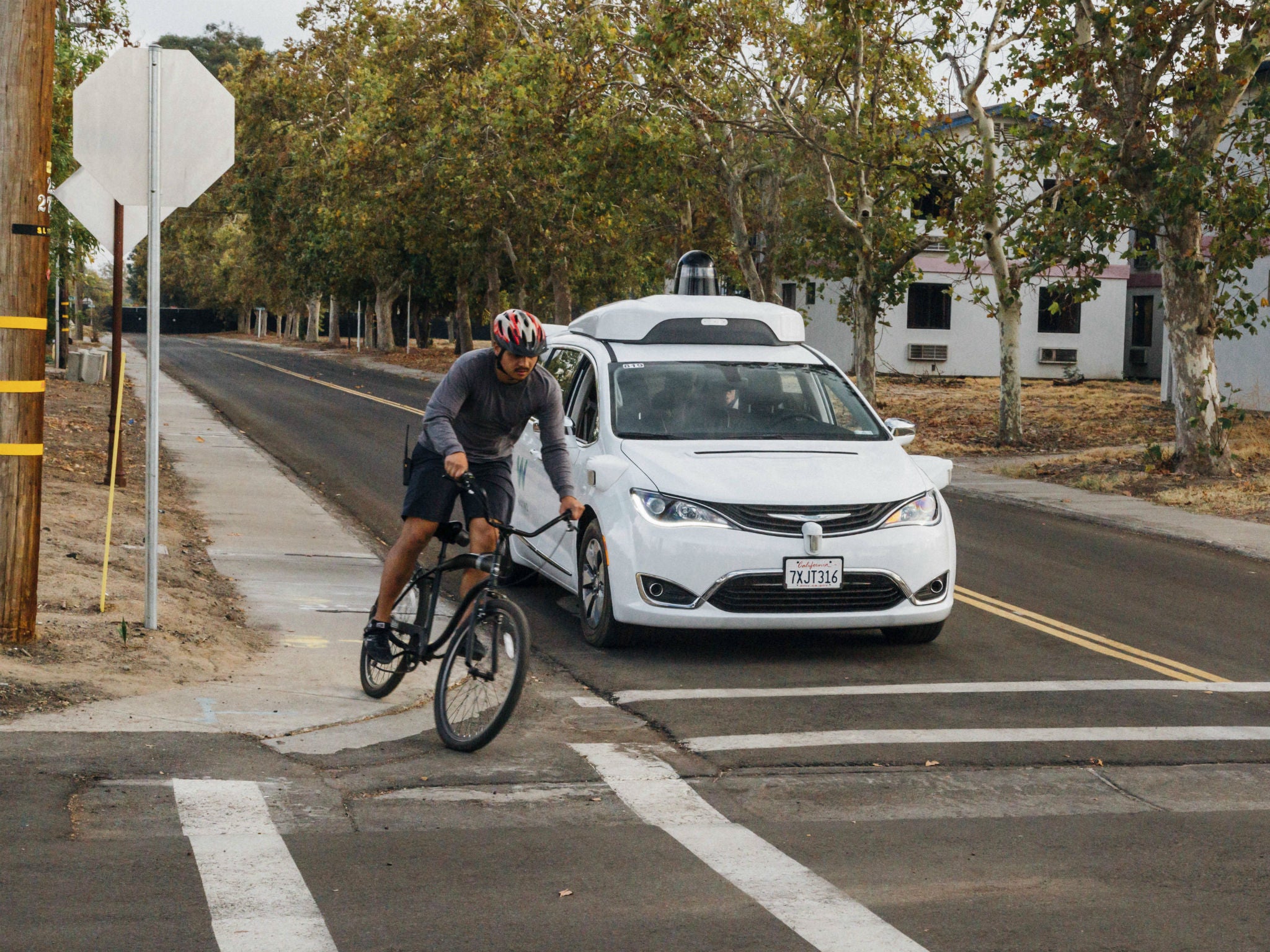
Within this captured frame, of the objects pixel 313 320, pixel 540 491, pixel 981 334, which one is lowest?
pixel 540 491

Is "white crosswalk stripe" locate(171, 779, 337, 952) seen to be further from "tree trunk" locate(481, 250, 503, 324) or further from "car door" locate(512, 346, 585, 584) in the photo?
"tree trunk" locate(481, 250, 503, 324)

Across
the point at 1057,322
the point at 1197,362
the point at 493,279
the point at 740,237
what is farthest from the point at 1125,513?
the point at 493,279

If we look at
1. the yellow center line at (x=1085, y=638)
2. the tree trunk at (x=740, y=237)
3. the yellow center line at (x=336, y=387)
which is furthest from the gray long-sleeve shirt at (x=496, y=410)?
the tree trunk at (x=740, y=237)

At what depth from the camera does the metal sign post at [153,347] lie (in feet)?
26.9

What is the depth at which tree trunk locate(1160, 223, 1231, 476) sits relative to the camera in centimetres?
1988

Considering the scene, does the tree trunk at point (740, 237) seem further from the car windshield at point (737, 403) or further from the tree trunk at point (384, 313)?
the tree trunk at point (384, 313)

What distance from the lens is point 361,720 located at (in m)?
7.34

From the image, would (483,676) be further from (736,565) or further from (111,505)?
(111,505)

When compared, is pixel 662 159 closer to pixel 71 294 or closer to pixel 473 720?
pixel 473 720

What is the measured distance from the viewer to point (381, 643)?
298 inches

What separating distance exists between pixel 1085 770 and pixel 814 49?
2156 cm

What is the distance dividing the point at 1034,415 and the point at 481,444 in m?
→ 25.3

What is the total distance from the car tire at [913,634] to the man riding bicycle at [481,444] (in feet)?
9.07

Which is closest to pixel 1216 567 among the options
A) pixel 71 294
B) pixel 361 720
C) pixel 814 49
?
pixel 361 720
